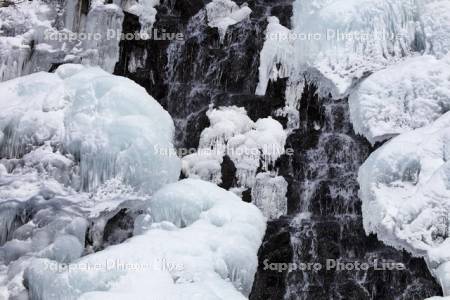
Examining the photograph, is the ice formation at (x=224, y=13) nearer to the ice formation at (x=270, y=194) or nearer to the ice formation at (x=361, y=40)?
the ice formation at (x=361, y=40)

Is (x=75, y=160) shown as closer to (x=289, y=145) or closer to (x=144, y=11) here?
(x=289, y=145)

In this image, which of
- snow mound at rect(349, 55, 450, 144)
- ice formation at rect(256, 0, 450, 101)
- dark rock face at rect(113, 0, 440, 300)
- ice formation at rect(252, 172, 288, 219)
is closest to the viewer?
dark rock face at rect(113, 0, 440, 300)

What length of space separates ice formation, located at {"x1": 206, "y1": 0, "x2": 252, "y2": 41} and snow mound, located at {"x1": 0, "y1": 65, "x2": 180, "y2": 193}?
9.07 ft

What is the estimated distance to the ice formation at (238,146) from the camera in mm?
10602

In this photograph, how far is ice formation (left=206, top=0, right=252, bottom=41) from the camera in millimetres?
12180

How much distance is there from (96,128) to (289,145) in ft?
10.1

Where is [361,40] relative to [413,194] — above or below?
above

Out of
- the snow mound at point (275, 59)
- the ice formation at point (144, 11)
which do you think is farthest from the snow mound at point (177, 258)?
the ice formation at point (144, 11)

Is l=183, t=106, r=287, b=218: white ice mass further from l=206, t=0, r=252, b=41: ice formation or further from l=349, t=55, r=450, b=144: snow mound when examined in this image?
l=206, t=0, r=252, b=41: ice formation

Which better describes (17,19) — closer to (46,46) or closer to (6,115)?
(46,46)

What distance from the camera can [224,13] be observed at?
12344 mm

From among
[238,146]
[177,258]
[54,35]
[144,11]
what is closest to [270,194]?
[238,146]

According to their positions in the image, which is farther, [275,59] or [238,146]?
[275,59]

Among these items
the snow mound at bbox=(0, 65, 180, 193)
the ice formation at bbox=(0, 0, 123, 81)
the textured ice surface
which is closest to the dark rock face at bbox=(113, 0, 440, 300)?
the ice formation at bbox=(0, 0, 123, 81)
